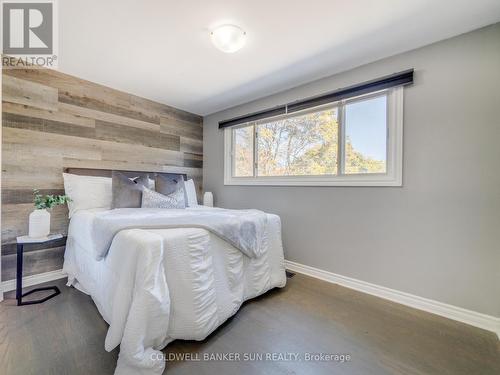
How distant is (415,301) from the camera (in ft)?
6.41

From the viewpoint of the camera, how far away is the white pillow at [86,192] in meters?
2.40

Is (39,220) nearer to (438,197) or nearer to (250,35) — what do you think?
(250,35)

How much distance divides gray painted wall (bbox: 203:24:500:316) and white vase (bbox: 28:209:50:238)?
2706 millimetres

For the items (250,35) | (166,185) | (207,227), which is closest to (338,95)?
(250,35)

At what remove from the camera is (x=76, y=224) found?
86.4 inches

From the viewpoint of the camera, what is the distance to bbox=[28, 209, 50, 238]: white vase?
2.01 meters

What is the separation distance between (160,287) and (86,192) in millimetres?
1790

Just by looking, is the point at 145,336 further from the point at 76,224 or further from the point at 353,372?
the point at 76,224

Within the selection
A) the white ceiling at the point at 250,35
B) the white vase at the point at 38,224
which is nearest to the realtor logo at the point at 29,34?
the white ceiling at the point at 250,35

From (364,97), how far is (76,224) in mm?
3063

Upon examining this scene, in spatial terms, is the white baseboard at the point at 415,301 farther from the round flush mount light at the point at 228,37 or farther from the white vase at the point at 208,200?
the round flush mount light at the point at 228,37

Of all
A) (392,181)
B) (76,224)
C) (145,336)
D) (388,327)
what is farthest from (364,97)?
(76,224)

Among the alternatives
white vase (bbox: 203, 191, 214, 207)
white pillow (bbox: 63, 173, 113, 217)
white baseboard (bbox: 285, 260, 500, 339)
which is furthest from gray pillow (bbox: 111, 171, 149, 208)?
white baseboard (bbox: 285, 260, 500, 339)

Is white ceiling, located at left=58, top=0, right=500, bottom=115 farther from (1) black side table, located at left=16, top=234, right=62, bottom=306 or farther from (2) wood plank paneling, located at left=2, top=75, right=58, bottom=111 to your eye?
(1) black side table, located at left=16, top=234, right=62, bottom=306
